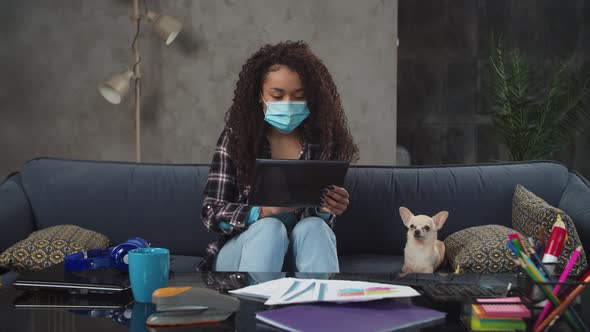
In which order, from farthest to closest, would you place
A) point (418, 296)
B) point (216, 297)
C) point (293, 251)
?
point (293, 251)
point (418, 296)
point (216, 297)

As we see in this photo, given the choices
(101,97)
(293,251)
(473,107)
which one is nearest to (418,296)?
(293,251)

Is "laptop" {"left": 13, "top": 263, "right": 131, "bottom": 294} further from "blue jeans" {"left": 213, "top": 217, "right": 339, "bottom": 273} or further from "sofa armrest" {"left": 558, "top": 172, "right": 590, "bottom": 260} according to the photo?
"sofa armrest" {"left": 558, "top": 172, "right": 590, "bottom": 260}

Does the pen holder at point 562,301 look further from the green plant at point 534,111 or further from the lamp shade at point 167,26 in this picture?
the green plant at point 534,111

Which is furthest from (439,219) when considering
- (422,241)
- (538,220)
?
(538,220)

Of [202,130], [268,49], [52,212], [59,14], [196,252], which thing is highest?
[59,14]

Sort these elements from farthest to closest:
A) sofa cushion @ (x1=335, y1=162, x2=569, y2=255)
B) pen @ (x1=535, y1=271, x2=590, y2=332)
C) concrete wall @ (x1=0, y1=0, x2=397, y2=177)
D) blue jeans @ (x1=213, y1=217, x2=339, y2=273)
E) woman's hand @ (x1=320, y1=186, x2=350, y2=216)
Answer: concrete wall @ (x1=0, y1=0, x2=397, y2=177), sofa cushion @ (x1=335, y1=162, x2=569, y2=255), woman's hand @ (x1=320, y1=186, x2=350, y2=216), blue jeans @ (x1=213, y1=217, x2=339, y2=273), pen @ (x1=535, y1=271, x2=590, y2=332)

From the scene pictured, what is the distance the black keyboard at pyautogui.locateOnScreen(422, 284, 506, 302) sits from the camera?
1207 millimetres

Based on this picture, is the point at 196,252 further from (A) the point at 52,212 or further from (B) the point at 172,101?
(B) the point at 172,101

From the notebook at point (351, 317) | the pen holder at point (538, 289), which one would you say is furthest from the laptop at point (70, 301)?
the pen holder at point (538, 289)

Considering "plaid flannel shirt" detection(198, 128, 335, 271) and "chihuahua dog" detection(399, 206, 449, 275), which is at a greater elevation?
"plaid flannel shirt" detection(198, 128, 335, 271)

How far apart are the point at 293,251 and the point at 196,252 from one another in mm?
761

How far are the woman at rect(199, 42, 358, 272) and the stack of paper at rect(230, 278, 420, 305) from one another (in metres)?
0.53

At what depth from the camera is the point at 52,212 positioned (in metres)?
2.48

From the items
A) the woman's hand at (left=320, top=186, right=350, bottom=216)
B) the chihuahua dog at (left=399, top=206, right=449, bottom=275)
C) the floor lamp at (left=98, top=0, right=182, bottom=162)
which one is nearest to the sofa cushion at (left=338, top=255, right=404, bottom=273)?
the chihuahua dog at (left=399, top=206, right=449, bottom=275)
